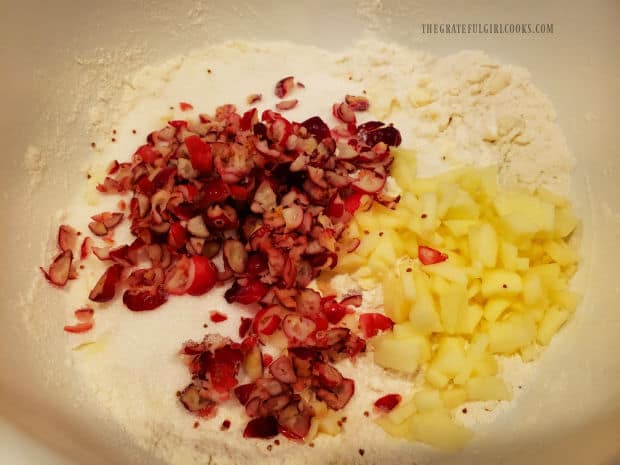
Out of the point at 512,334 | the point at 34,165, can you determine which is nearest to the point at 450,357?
the point at 512,334

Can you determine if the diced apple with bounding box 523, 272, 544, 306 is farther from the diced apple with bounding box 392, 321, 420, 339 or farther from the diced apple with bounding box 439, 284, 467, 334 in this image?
the diced apple with bounding box 392, 321, 420, 339

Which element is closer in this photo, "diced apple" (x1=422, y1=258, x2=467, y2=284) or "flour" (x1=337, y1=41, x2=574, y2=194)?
"diced apple" (x1=422, y1=258, x2=467, y2=284)

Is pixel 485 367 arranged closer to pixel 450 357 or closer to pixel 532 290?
pixel 450 357

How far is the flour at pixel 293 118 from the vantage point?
4.30 feet

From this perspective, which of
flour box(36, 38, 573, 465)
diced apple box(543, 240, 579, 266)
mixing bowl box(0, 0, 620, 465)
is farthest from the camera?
diced apple box(543, 240, 579, 266)

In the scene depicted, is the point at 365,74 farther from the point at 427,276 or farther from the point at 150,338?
the point at 150,338

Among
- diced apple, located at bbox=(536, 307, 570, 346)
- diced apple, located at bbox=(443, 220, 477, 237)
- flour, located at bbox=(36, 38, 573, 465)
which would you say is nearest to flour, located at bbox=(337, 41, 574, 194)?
flour, located at bbox=(36, 38, 573, 465)

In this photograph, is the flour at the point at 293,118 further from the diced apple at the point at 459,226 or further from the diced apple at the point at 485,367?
the diced apple at the point at 459,226

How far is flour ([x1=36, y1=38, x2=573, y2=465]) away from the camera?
51.6 inches

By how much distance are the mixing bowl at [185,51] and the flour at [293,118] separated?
4 cm

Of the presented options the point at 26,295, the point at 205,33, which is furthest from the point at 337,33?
the point at 26,295

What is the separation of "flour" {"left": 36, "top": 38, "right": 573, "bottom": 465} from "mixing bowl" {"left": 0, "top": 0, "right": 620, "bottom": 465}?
0.13 feet

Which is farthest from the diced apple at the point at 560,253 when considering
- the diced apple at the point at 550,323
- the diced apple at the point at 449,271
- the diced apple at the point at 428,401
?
the diced apple at the point at 428,401

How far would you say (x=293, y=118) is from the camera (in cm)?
175
